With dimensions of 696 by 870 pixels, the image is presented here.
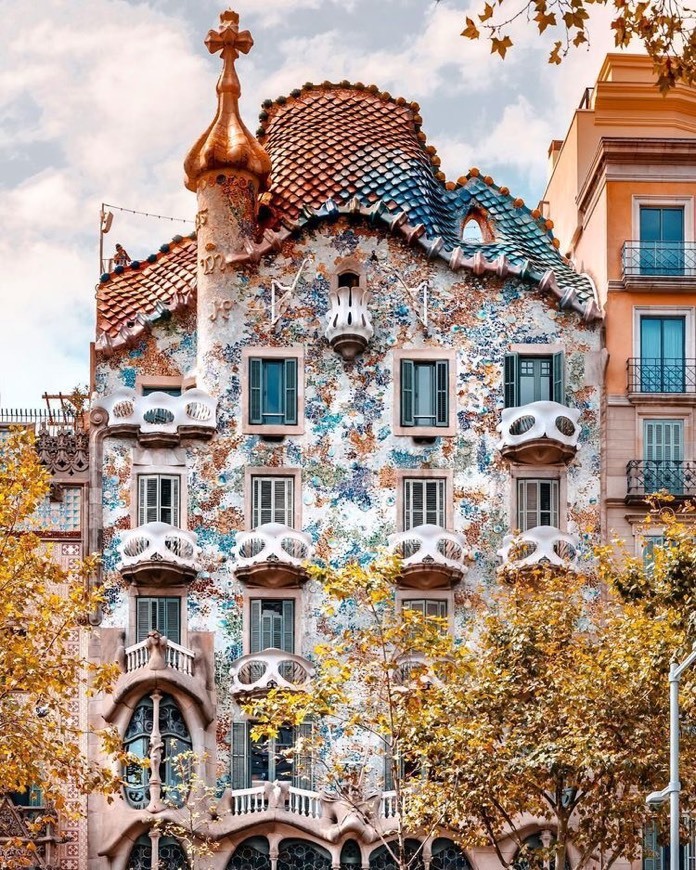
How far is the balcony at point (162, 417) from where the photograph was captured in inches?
1816

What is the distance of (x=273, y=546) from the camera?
A: 45.0 metres

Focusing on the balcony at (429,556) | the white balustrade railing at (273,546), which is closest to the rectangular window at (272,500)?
the white balustrade railing at (273,546)

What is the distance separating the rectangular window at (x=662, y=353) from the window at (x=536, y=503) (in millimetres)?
2947

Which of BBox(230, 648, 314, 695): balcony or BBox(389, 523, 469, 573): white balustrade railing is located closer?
BBox(230, 648, 314, 695): balcony

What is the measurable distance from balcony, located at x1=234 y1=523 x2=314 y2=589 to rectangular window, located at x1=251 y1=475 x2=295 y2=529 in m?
0.70

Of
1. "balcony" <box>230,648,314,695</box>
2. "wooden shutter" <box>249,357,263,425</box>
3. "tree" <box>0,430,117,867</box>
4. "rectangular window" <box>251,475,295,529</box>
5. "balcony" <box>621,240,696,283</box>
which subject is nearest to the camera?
"tree" <box>0,430,117,867</box>

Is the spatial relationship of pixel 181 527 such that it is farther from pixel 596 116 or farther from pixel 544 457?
pixel 596 116

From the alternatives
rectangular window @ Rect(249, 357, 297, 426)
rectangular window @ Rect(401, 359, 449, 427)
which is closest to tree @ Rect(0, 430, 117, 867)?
rectangular window @ Rect(249, 357, 297, 426)

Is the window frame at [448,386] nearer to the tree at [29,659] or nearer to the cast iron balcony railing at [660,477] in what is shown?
the cast iron balcony railing at [660,477]

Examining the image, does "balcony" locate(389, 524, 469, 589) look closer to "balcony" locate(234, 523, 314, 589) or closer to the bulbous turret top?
"balcony" locate(234, 523, 314, 589)

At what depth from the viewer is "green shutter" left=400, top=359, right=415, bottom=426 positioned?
4666cm

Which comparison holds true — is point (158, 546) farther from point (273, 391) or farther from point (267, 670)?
point (273, 391)

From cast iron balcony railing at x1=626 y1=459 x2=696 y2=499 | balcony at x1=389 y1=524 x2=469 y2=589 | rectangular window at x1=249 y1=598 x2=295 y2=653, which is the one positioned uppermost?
cast iron balcony railing at x1=626 y1=459 x2=696 y2=499

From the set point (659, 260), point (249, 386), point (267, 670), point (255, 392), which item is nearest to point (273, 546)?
point (267, 670)
